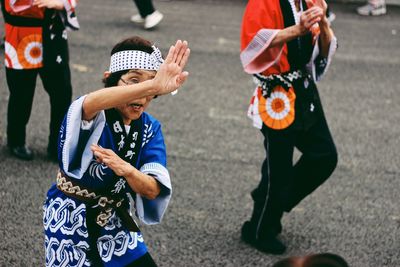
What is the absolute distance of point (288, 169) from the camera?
13.9 feet

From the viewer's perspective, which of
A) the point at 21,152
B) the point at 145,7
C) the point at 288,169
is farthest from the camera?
the point at 145,7

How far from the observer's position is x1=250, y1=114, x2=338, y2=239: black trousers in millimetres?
4188

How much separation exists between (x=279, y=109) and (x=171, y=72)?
1.55m

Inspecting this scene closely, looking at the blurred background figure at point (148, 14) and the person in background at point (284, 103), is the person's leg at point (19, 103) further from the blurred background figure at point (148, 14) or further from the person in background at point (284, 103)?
the blurred background figure at point (148, 14)

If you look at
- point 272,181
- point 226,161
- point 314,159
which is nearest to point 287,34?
point 314,159

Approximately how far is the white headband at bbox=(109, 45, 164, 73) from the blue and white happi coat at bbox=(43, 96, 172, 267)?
0.20 metres

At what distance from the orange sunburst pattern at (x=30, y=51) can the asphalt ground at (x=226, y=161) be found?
2.37 feet

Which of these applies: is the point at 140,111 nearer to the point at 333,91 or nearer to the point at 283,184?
the point at 283,184

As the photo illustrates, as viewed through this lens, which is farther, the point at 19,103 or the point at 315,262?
the point at 19,103

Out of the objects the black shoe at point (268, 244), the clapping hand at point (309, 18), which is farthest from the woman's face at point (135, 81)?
the black shoe at point (268, 244)

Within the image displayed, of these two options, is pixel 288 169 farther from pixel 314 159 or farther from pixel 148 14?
pixel 148 14

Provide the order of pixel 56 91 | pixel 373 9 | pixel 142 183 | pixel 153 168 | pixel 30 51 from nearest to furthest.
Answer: pixel 142 183
pixel 153 168
pixel 30 51
pixel 56 91
pixel 373 9

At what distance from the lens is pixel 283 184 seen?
167 inches

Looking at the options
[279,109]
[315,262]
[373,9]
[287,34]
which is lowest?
[373,9]
